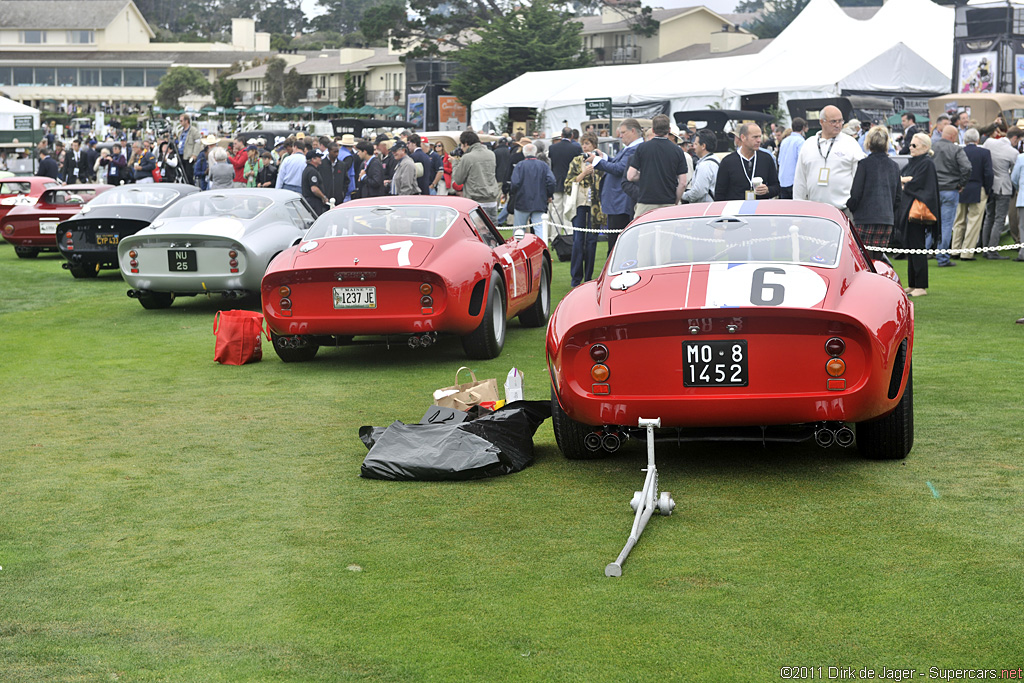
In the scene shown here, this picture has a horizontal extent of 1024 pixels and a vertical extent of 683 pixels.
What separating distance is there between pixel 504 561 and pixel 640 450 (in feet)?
7.04

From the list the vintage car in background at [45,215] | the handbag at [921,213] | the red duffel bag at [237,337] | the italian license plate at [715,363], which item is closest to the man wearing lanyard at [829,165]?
the handbag at [921,213]

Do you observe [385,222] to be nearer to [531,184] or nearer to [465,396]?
[465,396]

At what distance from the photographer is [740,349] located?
566 centimetres

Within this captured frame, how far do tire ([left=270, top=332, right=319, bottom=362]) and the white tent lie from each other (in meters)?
35.8

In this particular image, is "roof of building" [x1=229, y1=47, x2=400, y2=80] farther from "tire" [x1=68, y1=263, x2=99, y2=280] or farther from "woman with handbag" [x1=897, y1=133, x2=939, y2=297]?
"woman with handbag" [x1=897, y1=133, x2=939, y2=297]

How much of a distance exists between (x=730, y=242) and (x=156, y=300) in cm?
945

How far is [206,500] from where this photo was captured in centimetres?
589

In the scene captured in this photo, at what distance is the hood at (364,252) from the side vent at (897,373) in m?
4.32

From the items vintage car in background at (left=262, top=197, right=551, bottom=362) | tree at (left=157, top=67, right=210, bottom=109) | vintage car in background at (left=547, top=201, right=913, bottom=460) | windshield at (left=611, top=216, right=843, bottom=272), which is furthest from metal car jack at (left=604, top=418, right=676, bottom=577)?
tree at (left=157, top=67, right=210, bottom=109)

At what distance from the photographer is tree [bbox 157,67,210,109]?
401 ft

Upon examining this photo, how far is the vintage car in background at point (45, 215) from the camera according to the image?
67.5ft

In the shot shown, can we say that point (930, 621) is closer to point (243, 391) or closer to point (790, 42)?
point (243, 391)

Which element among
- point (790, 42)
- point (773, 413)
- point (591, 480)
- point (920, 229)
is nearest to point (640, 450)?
point (591, 480)

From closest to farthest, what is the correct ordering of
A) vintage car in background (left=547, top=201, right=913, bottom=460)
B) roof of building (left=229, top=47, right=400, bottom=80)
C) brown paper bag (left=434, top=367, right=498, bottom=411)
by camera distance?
vintage car in background (left=547, top=201, right=913, bottom=460)
brown paper bag (left=434, top=367, right=498, bottom=411)
roof of building (left=229, top=47, right=400, bottom=80)
